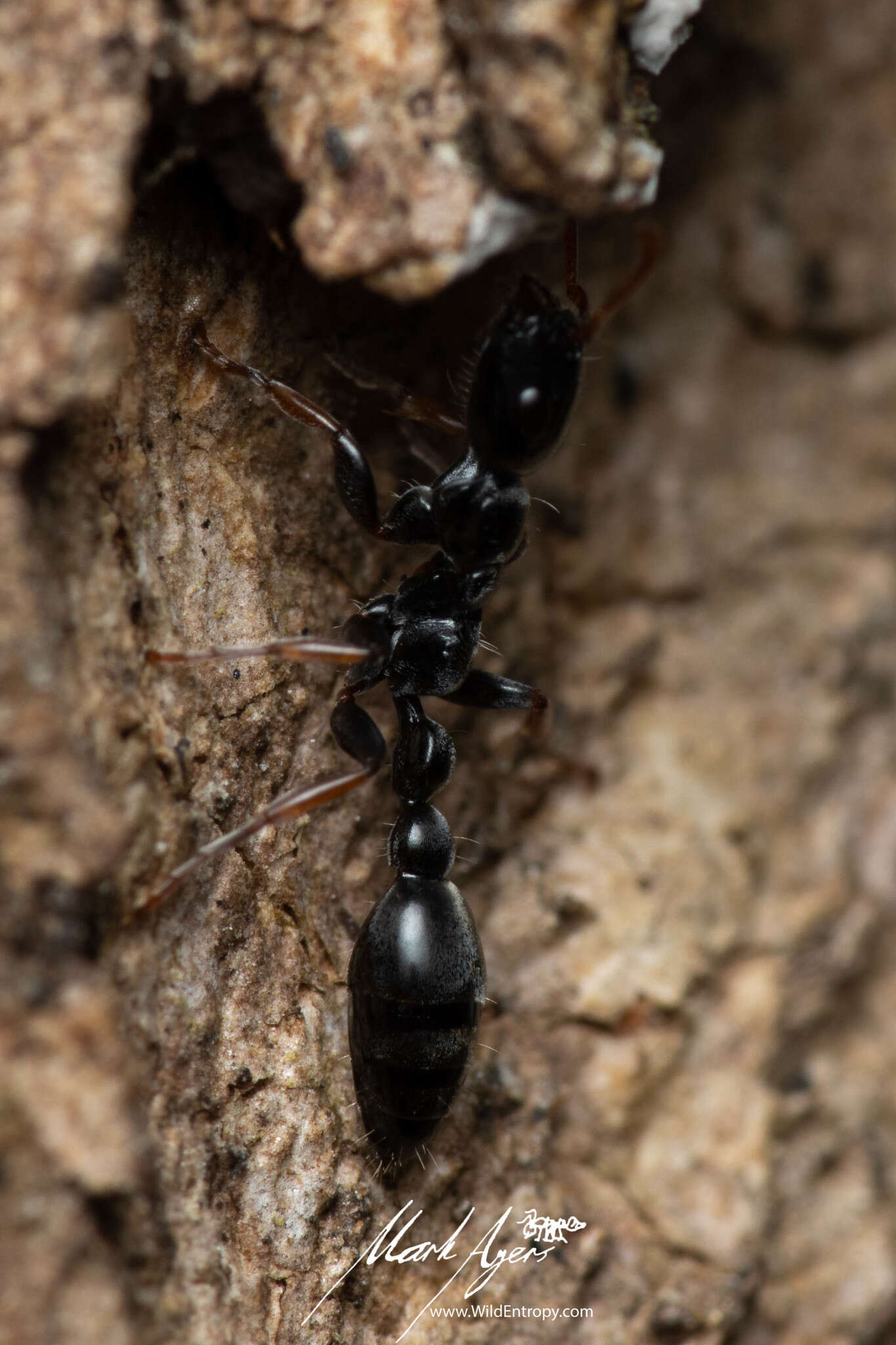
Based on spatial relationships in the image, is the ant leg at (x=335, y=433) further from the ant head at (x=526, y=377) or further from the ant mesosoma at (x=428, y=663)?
the ant head at (x=526, y=377)

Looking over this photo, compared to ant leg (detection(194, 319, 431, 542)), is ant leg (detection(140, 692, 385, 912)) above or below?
below

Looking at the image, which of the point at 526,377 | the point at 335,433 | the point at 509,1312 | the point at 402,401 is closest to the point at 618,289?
the point at 526,377

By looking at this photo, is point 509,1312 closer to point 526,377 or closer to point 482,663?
point 482,663

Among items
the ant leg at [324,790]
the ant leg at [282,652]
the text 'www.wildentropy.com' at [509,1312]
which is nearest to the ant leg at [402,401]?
the ant leg at [282,652]

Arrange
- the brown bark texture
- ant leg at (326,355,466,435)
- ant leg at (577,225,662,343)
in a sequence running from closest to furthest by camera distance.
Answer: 1. the brown bark texture
2. ant leg at (577,225,662,343)
3. ant leg at (326,355,466,435)

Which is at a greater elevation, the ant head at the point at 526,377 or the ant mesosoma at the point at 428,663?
the ant head at the point at 526,377

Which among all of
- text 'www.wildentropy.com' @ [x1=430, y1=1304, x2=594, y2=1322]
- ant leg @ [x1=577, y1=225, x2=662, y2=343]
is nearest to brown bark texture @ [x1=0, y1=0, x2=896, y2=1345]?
text 'www.wildentropy.com' @ [x1=430, y1=1304, x2=594, y2=1322]

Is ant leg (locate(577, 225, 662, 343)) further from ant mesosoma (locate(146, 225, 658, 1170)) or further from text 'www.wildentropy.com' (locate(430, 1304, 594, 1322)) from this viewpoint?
text 'www.wildentropy.com' (locate(430, 1304, 594, 1322))

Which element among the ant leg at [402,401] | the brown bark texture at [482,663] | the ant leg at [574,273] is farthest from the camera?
the ant leg at [402,401]
